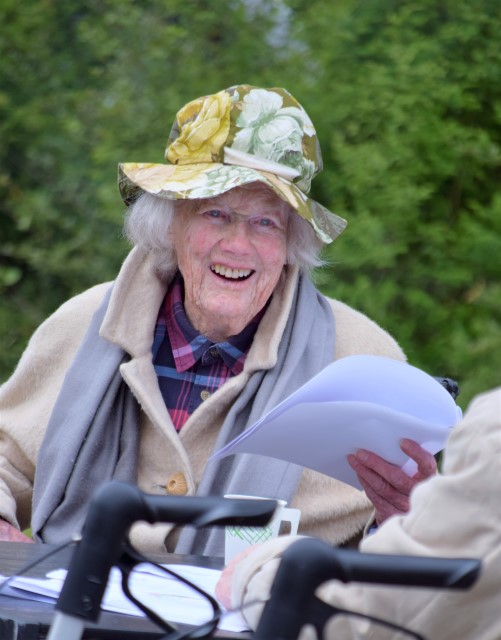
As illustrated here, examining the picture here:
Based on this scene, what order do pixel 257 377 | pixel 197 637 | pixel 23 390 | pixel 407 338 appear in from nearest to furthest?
1. pixel 197 637
2. pixel 257 377
3. pixel 23 390
4. pixel 407 338

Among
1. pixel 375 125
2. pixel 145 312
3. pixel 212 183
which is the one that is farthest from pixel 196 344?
pixel 375 125

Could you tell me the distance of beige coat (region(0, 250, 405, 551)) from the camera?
3057 millimetres

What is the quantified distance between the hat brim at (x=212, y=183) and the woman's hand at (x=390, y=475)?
910mm

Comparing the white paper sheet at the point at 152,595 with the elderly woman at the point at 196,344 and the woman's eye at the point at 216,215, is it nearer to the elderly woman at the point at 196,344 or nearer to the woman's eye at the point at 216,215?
the elderly woman at the point at 196,344

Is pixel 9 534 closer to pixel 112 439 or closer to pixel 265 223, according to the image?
pixel 112 439

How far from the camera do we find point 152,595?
208cm

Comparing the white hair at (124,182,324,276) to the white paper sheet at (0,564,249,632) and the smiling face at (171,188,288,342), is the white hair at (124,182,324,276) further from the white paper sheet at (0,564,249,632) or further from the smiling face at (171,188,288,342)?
the white paper sheet at (0,564,249,632)

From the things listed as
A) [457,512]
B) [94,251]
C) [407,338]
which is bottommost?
[94,251]

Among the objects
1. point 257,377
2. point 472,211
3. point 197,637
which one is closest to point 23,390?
point 257,377

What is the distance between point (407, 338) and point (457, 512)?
162 inches

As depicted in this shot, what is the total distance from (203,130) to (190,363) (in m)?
0.62

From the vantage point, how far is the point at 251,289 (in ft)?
10.5

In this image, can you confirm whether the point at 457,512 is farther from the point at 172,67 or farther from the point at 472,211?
the point at 172,67

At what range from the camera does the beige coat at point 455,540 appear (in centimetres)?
137
